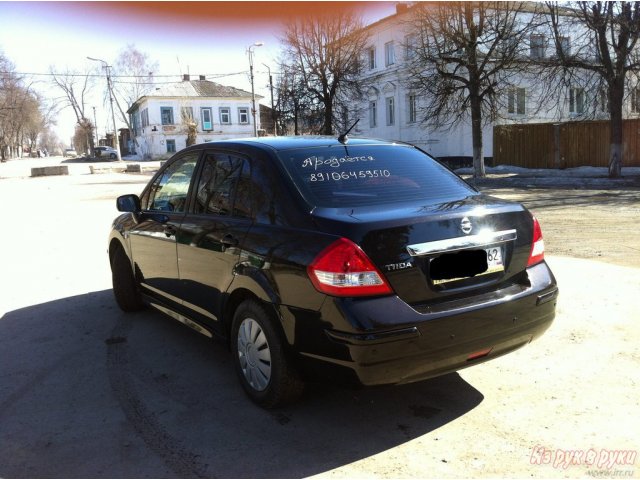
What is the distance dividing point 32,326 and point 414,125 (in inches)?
1389

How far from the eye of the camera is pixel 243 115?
64625 millimetres

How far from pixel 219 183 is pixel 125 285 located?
84.2 inches

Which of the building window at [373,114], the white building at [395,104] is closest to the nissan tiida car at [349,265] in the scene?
the white building at [395,104]

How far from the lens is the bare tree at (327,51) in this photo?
3281 centimetres

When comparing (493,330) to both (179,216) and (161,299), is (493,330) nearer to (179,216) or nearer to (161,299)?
(179,216)

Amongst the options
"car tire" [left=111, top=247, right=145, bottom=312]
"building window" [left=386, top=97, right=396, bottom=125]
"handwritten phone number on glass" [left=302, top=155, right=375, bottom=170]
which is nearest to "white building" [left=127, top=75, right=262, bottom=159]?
"building window" [left=386, top=97, right=396, bottom=125]

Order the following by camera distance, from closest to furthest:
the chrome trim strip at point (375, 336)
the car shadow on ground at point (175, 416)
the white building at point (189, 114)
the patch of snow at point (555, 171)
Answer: the chrome trim strip at point (375, 336) → the car shadow on ground at point (175, 416) → the patch of snow at point (555, 171) → the white building at point (189, 114)

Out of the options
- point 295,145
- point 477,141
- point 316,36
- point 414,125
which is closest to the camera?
point 295,145

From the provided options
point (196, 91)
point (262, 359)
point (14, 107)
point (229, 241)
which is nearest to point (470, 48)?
point (229, 241)

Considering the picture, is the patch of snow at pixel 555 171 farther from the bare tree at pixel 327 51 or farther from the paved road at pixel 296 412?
the paved road at pixel 296 412

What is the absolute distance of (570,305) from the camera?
532cm

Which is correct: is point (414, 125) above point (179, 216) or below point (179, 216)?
above

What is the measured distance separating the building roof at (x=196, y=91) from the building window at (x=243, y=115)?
153cm

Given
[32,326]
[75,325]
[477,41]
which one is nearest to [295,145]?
[75,325]
